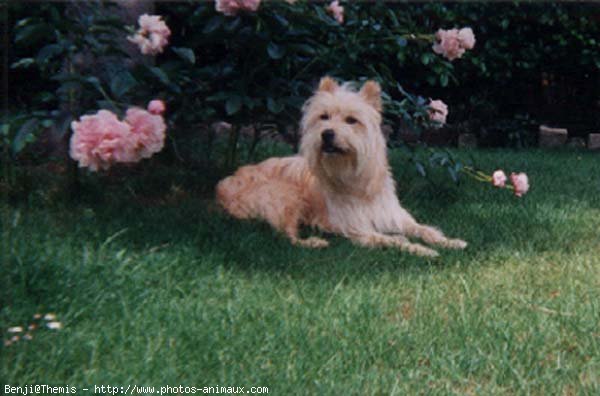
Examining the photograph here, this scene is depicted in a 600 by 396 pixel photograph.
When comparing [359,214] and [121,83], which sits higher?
[121,83]

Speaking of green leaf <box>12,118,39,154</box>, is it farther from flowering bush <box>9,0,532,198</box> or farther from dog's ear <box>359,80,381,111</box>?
dog's ear <box>359,80,381,111</box>

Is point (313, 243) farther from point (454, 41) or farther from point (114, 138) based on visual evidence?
point (454, 41)

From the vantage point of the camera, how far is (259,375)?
257 cm

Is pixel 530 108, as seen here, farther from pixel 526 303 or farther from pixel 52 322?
pixel 52 322

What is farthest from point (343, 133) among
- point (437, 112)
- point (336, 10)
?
point (437, 112)

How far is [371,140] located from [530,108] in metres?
6.92

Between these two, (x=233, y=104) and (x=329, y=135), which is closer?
(x=329, y=135)

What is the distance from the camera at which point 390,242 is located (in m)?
4.61

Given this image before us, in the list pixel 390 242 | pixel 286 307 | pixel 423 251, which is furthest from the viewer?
pixel 390 242

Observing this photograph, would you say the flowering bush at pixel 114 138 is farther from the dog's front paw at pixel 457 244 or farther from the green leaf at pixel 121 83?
the dog's front paw at pixel 457 244

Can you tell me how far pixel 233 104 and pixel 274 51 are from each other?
17.1 inches

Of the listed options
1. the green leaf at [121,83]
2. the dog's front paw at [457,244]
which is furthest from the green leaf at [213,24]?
the dog's front paw at [457,244]

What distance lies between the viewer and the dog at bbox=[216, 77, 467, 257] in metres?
4.61

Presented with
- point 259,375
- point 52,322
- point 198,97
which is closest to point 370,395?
point 259,375
